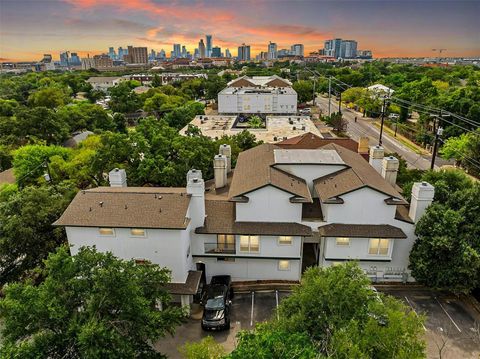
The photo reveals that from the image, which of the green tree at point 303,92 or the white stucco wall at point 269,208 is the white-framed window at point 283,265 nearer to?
the white stucco wall at point 269,208

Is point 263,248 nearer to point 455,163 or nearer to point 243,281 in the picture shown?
point 243,281

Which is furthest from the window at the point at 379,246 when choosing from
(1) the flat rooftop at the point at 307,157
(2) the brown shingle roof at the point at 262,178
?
(1) the flat rooftop at the point at 307,157

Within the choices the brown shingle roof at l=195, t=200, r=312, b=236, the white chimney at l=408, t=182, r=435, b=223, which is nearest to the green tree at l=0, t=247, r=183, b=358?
the brown shingle roof at l=195, t=200, r=312, b=236

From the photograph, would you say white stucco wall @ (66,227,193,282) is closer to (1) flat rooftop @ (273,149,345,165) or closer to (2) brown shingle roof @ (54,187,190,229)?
(2) brown shingle roof @ (54,187,190,229)

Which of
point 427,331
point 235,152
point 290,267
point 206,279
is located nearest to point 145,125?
point 235,152

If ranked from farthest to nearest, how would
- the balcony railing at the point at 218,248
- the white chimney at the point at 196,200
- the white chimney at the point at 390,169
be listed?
the white chimney at the point at 390,169
the balcony railing at the point at 218,248
the white chimney at the point at 196,200

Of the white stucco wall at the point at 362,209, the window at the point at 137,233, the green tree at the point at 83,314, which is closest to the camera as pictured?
the green tree at the point at 83,314
